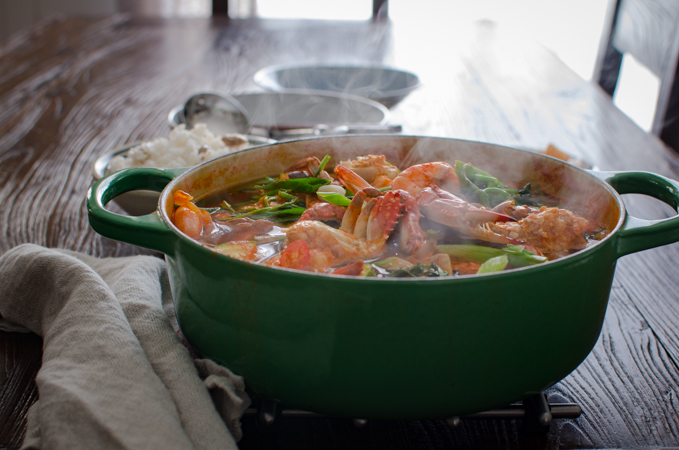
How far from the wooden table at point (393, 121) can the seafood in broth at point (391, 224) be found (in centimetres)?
28

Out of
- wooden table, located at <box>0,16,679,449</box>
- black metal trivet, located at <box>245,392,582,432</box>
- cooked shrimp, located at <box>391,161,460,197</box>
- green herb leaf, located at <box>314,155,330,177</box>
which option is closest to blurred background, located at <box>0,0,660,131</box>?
wooden table, located at <box>0,16,679,449</box>

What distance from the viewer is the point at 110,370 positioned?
91 centimetres

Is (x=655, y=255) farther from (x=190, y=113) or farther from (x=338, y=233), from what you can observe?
(x=190, y=113)

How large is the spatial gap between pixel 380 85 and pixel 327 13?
258 inches

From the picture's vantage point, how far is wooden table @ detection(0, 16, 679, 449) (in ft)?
3.25

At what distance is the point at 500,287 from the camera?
0.76 metres

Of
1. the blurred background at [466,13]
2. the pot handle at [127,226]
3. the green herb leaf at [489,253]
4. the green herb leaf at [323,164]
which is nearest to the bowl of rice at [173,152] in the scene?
the green herb leaf at [323,164]

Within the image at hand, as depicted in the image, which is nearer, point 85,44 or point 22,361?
point 22,361

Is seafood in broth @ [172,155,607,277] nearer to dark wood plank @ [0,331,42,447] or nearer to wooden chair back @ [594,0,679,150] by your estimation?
dark wood plank @ [0,331,42,447]

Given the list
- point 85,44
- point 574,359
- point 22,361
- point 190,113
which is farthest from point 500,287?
point 85,44

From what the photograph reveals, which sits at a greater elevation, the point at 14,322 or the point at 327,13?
the point at 14,322

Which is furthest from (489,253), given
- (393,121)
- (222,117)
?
(393,121)

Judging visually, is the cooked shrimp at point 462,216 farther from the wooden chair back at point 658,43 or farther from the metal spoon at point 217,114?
the wooden chair back at point 658,43

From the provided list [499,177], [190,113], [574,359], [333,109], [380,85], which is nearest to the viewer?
[574,359]
